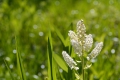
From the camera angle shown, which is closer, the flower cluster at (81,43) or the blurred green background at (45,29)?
the flower cluster at (81,43)

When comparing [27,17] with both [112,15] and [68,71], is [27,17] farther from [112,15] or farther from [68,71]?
[68,71]

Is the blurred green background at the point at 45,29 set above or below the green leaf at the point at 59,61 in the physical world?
→ above

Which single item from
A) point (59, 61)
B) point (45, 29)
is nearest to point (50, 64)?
point (59, 61)

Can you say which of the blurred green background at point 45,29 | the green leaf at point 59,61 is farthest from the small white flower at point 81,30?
the blurred green background at point 45,29

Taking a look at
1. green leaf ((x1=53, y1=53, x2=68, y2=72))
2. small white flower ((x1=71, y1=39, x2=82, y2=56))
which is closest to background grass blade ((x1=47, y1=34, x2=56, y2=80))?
green leaf ((x1=53, y1=53, x2=68, y2=72))

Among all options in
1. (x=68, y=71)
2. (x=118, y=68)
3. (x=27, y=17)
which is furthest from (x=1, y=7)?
(x=68, y=71)

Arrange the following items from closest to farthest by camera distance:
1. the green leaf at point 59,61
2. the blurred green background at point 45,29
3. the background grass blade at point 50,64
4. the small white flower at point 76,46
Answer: the small white flower at point 76,46 → the background grass blade at point 50,64 → the green leaf at point 59,61 → the blurred green background at point 45,29

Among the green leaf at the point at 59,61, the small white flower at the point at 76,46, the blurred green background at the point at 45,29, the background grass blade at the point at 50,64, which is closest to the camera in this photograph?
the small white flower at the point at 76,46

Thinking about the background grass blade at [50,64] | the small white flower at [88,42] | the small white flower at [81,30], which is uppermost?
the small white flower at [81,30]

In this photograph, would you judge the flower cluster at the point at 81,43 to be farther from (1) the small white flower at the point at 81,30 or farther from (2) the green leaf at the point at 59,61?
(2) the green leaf at the point at 59,61
